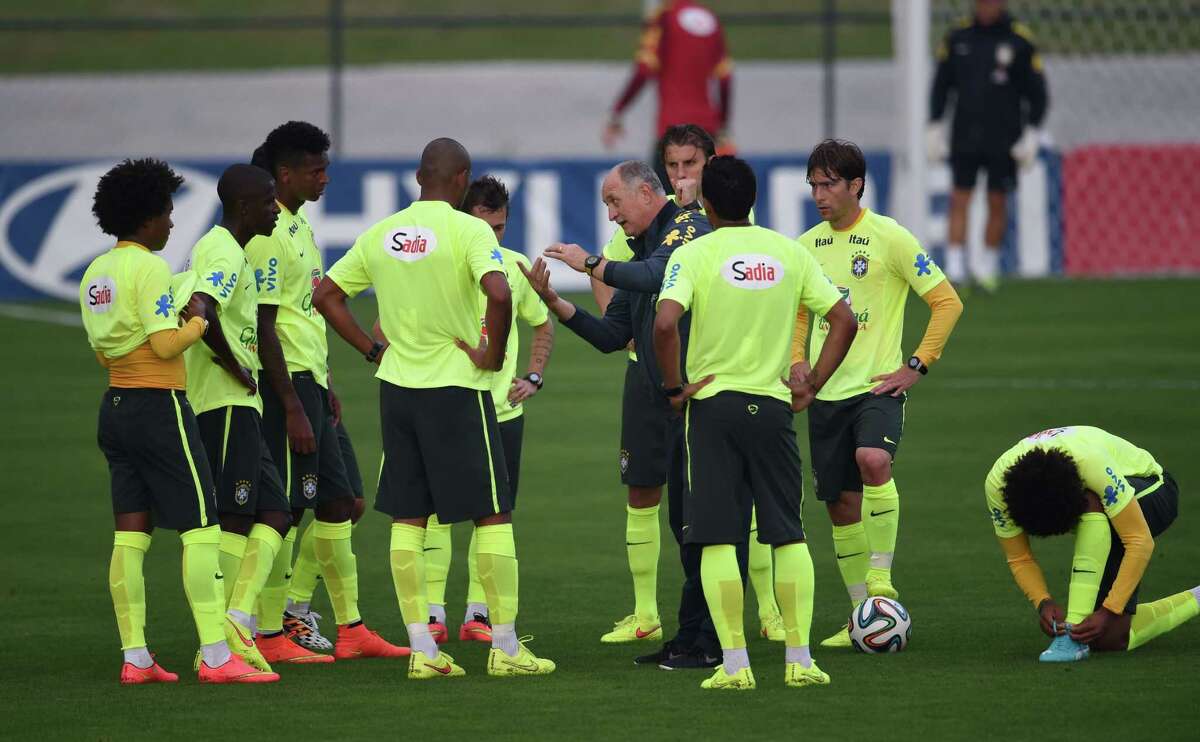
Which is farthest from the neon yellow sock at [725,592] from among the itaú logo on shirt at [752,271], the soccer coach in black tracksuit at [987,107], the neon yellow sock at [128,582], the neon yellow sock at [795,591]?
the soccer coach in black tracksuit at [987,107]

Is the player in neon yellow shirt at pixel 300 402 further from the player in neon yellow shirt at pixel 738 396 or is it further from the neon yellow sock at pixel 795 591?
the neon yellow sock at pixel 795 591

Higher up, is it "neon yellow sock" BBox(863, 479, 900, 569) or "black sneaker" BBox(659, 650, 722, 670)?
"neon yellow sock" BBox(863, 479, 900, 569)

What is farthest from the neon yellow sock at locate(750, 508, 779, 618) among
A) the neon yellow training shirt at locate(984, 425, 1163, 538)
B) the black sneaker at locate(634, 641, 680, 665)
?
the neon yellow training shirt at locate(984, 425, 1163, 538)

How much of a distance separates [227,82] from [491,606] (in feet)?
120

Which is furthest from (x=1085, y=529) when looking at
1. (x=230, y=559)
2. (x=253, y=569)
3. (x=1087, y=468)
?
(x=230, y=559)

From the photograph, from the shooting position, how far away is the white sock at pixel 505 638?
26.1 ft

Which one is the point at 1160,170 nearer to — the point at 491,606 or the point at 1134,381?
the point at 1134,381

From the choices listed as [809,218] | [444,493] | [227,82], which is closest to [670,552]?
[444,493]

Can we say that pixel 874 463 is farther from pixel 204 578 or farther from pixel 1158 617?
pixel 204 578

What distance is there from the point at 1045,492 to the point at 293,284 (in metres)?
3.30

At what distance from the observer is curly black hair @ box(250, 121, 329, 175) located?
27.7 feet

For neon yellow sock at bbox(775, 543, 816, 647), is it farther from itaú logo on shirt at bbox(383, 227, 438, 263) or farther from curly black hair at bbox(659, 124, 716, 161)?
curly black hair at bbox(659, 124, 716, 161)

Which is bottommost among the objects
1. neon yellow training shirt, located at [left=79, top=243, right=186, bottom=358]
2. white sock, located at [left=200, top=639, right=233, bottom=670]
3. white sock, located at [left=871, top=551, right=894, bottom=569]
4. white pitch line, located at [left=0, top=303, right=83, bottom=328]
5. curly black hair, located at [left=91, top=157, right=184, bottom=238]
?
white sock, located at [left=200, top=639, right=233, bottom=670]

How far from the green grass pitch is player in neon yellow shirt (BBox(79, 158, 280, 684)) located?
0.31 m
